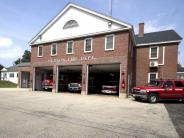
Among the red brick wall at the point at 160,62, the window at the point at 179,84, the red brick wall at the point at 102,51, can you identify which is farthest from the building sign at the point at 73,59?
the window at the point at 179,84

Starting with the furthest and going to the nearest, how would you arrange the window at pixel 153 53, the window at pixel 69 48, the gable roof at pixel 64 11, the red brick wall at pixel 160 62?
the window at pixel 153 53, the window at pixel 69 48, the red brick wall at pixel 160 62, the gable roof at pixel 64 11

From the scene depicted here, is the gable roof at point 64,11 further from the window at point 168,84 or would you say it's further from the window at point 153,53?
the window at point 153,53

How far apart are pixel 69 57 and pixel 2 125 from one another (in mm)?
16883

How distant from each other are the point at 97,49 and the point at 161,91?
8.16 meters

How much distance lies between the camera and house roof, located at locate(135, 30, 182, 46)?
2428 cm

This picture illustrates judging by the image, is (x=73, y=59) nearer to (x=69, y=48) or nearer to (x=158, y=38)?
(x=69, y=48)

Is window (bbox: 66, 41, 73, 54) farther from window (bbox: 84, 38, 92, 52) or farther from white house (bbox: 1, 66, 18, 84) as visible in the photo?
white house (bbox: 1, 66, 18, 84)

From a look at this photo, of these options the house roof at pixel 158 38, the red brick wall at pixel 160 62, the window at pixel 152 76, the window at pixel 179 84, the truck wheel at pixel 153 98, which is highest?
the house roof at pixel 158 38

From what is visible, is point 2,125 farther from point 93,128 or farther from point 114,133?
point 114,133

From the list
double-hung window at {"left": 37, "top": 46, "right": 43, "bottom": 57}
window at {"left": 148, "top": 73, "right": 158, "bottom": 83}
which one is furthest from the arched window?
window at {"left": 148, "top": 73, "right": 158, "bottom": 83}

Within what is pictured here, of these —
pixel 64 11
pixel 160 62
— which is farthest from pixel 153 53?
pixel 64 11

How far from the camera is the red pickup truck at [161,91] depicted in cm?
1662

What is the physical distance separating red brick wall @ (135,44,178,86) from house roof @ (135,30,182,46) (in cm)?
59

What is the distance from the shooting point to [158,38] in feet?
84.9
